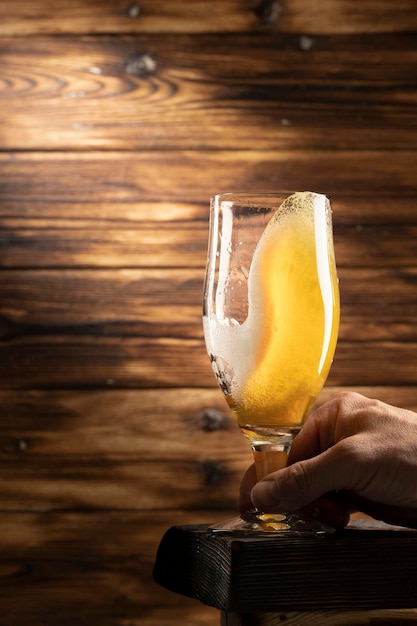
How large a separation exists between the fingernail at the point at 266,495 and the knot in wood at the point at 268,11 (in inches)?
51.8

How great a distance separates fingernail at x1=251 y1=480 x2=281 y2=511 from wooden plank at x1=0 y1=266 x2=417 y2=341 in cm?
→ 107

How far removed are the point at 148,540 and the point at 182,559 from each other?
3.55 feet

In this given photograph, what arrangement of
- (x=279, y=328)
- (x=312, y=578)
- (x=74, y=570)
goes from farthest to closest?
1. (x=74, y=570)
2. (x=279, y=328)
3. (x=312, y=578)

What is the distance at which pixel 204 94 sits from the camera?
1.70m

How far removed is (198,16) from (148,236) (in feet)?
1.48

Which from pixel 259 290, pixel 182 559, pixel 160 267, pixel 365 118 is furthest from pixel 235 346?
pixel 365 118

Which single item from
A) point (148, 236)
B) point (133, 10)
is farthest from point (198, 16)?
point (148, 236)

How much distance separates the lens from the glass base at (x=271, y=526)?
23.2 inches

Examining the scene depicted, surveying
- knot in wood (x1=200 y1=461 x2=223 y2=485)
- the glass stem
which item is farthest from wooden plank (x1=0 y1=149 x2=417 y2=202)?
the glass stem

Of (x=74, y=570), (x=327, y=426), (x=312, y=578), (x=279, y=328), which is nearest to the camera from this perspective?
(x=312, y=578)

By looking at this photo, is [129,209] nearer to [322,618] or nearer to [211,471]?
[211,471]

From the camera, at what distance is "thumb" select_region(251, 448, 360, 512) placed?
0.58 m

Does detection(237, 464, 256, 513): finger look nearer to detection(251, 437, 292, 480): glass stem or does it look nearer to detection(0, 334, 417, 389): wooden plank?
detection(251, 437, 292, 480): glass stem

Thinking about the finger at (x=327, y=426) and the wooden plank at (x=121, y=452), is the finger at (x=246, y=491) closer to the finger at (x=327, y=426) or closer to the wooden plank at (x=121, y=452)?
the finger at (x=327, y=426)
